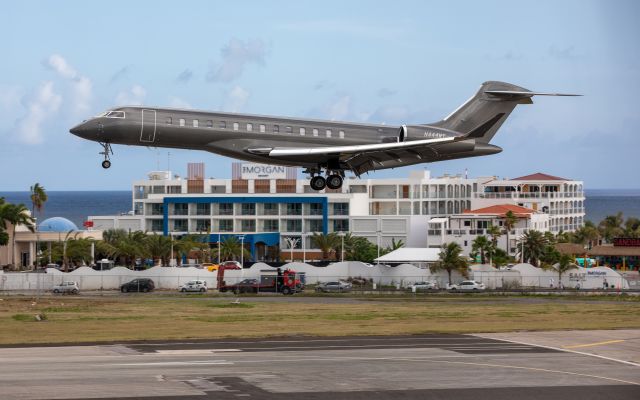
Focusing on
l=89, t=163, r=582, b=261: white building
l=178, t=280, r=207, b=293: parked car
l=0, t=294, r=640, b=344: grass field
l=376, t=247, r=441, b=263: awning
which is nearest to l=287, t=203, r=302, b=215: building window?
l=89, t=163, r=582, b=261: white building

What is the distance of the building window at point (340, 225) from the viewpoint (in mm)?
135625

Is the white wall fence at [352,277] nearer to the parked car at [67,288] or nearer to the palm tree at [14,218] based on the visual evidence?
the parked car at [67,288]

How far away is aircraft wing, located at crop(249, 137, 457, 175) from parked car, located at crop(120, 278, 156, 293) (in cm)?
2970

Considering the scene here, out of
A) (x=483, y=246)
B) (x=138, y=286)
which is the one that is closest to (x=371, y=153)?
(x=138, y=286)

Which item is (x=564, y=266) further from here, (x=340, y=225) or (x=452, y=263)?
(x=340, y=225)

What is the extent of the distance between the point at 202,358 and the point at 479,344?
11.5 metres

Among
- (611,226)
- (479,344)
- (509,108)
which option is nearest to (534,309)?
(509,108)

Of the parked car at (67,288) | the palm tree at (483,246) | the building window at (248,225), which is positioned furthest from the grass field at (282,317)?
the building window at (248,225)

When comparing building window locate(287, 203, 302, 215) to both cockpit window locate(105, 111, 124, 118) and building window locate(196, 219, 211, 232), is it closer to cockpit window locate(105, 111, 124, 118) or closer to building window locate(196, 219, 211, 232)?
building window locate(196, 219, 211, 232)

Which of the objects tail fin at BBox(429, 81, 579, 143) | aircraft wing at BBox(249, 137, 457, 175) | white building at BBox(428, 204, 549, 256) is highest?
tail fin at BBox(429, 81, 579, 143)

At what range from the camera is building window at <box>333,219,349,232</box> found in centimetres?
13562

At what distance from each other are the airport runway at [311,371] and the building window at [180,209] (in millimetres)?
95954

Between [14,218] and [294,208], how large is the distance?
37.3 metres

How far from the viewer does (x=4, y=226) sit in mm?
112500
